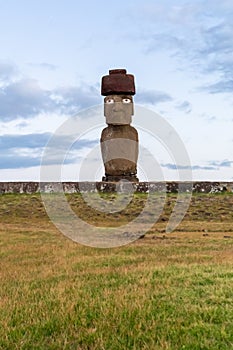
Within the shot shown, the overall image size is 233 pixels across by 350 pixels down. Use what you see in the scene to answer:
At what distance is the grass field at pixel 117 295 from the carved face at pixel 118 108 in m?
17.9

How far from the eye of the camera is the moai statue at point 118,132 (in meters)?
36.9

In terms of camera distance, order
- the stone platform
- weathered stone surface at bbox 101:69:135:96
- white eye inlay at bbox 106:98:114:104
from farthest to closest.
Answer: white eye inlay at bbox 106:98:114:104, weathered stone surface at bbox 101:69:135:96, the stone platform

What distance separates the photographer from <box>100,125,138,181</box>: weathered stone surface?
36.9m

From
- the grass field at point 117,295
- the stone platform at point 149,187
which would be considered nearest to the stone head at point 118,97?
the stone platform at point 149,187

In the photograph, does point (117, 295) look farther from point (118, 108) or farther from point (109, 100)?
point (109, 100)

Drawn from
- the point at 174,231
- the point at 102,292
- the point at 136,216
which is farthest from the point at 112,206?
the point at 102,292

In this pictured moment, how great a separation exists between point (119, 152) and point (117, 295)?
27635 mm

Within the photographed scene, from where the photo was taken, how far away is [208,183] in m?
36.4

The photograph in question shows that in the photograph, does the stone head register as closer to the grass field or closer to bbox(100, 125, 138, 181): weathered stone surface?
bbox(100, 125, 138, 181): weathered stone surface

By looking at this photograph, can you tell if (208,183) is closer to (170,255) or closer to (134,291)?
(170,255)

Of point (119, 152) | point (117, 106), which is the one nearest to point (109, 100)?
point (117, 106)

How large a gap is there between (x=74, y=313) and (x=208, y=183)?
2898 centimetres

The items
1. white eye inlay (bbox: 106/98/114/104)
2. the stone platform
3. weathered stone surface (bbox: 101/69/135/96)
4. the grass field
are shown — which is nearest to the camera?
the grass field

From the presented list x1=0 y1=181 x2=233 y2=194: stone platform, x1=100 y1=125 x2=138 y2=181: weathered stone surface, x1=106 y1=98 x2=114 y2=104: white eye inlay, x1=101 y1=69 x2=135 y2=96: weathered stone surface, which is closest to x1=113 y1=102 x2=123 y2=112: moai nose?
x1=106 y1=98 x2=114 y2=104: white eye inlay
